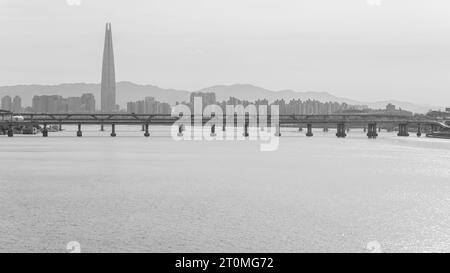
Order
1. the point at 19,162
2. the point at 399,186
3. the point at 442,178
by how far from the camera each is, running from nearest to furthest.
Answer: the point at 399,186, the point at 442,178, the point at 19,162

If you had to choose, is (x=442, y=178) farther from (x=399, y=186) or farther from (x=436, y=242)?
(x=436, y=242)

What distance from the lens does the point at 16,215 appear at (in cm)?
3791

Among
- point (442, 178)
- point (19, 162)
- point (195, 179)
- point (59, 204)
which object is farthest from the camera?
point (19, 162)

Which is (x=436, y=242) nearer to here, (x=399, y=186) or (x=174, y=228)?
(x=174, y=228)

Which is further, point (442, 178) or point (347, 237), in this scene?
point (442, 178)

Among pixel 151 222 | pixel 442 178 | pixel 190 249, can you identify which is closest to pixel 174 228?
pixel 151 222

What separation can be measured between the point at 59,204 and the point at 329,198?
2034 cm

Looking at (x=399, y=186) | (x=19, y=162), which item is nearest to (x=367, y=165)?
(x=399, y=186)
